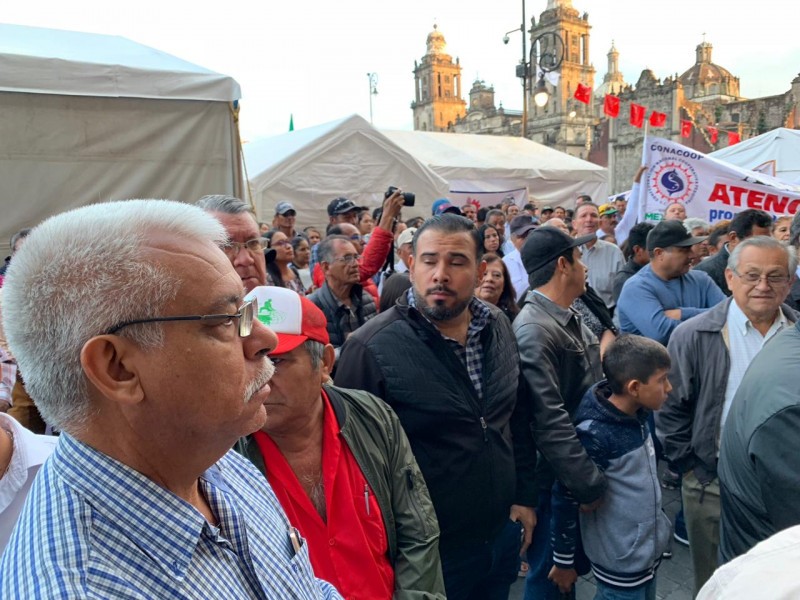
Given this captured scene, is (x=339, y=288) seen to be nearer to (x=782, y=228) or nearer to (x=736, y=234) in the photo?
(x=736, y=234)

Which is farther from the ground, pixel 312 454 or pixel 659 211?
pixel 659 211

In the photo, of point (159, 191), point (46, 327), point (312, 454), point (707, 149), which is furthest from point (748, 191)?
point (707, 149)

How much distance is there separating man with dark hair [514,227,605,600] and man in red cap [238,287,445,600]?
92 centimetres

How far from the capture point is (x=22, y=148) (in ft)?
14.1

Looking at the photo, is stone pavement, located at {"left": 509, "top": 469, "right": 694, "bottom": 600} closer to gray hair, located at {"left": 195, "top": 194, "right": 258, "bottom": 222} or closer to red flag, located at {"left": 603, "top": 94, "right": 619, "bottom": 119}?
gray hair, located at {"left": 195, "top": 194, "right": 258, "bottom": 222}

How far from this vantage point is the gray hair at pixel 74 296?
920 mm

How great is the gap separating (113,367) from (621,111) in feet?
175

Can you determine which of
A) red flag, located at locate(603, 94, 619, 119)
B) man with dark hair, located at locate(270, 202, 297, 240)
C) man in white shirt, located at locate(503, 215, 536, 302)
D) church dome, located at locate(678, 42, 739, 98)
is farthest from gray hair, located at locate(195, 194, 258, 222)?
church dome, located at locate(678, 42, 739, 98)

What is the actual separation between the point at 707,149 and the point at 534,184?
3375 cm

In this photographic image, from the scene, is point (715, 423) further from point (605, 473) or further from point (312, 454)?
point (312, 454)

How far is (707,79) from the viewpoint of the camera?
74938mm

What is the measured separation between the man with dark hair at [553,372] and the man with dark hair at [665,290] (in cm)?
102

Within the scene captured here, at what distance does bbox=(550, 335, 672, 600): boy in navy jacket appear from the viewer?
8.23 ft

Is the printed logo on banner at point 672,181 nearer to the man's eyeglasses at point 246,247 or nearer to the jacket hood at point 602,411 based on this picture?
the jacket hood at point 602,411
